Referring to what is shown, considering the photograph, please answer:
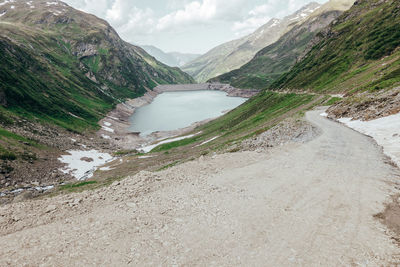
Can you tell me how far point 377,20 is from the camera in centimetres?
9294

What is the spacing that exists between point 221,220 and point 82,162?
5659 centimetres

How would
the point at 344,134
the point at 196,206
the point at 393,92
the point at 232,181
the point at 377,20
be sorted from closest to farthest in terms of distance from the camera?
the point at 196,206, the point at 232,181, the point at 344,134, the point at 393,92, the point at 377,20

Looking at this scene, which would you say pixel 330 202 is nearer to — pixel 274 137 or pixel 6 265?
pixel 274 137

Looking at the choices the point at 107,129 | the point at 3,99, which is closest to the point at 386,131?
the point at 3,99

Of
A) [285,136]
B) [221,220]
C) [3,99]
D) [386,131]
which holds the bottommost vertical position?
[386,131]

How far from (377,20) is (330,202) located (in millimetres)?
118012

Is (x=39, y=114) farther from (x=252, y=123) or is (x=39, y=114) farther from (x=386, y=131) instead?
(x=386, y=131)

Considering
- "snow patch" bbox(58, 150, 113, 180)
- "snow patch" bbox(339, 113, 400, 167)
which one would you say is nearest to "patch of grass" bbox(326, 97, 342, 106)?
"snow patch" bbox(339, 113, 400, 167)

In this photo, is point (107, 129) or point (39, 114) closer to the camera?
point (39, 114)

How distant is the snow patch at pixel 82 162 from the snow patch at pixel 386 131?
49904 mm

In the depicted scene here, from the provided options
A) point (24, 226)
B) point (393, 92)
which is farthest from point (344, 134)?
point (24, 226)

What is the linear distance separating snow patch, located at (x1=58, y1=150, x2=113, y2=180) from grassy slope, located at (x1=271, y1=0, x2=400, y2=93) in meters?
68.5

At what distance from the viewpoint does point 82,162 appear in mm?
58125

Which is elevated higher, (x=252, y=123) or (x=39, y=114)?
(x=39, y=114)
